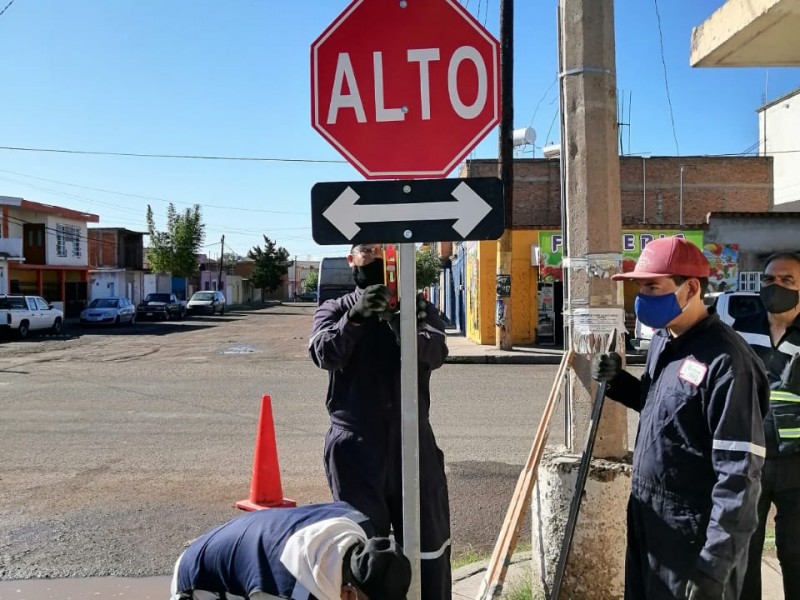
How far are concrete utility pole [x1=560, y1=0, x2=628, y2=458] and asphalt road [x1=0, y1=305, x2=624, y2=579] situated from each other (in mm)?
1765

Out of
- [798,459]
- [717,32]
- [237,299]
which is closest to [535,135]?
[717,32]

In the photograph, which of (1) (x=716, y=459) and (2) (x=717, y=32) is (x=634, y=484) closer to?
(1) (x=716, y=459)

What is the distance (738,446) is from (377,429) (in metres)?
1.50

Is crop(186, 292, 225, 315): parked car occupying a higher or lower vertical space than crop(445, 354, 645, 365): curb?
higher

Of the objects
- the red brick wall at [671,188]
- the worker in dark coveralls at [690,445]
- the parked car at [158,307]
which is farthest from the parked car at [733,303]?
the parked car at [158,307]

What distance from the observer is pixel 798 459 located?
126 inches

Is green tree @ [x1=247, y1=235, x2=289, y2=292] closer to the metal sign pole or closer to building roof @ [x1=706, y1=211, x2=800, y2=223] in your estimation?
building roof @ [x1=706, y1=211, x2=800, y2=223]

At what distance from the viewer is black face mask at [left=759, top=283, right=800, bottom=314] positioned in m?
3.50

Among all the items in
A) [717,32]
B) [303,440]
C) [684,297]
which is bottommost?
[303,440]

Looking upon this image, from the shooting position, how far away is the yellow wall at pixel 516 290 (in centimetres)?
2095

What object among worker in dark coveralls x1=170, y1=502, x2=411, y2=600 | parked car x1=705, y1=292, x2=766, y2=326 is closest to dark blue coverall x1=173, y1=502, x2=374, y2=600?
worker in dark coveralls x1=170, y1=502, x2=411, y2=600

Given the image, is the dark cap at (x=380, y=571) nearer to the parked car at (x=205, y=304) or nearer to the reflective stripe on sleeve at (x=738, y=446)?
the reflective stripe on sleeve at (x=738, y=446)

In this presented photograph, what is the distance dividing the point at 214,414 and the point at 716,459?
8364 millimetres

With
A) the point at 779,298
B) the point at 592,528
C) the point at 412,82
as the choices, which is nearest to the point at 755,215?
the point at 779,298
